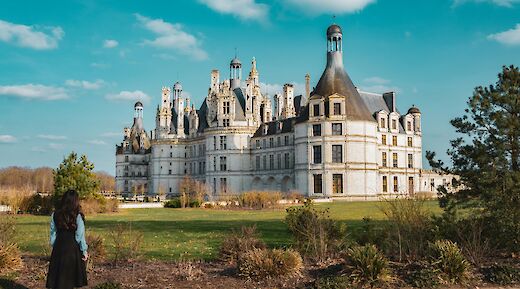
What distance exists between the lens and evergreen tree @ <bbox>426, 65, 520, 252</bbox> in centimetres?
1212

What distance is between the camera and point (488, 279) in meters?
10.8

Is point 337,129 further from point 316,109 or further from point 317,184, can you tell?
point 317,184

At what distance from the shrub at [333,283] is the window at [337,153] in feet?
151

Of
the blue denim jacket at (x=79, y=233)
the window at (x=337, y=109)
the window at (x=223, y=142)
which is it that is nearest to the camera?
the blue denim jacket at (x=79, y=233)

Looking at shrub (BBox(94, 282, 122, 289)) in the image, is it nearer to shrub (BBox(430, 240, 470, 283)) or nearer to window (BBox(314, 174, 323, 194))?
shrub (BBox(430, 240, 470, 283))

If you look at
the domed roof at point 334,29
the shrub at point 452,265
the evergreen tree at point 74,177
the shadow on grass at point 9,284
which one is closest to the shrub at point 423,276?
the shrub at point 452,265

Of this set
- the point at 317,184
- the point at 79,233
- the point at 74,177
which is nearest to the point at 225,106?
the point at 317,184

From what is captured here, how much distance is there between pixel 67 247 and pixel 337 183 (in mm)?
48623

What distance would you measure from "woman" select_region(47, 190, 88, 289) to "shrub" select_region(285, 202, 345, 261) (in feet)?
16.9

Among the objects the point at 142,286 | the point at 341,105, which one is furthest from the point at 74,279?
the point at 341,105

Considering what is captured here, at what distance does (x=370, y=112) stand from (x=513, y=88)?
159 ft

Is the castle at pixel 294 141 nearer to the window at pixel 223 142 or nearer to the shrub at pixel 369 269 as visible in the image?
the window at pixel 223 142

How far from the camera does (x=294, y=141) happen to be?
59.8 m

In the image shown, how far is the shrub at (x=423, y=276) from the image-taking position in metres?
10.3
